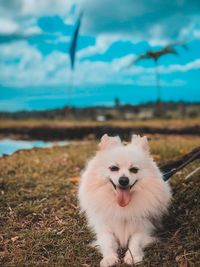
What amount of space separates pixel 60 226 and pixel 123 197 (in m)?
1.35

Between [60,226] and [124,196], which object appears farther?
[60,226]

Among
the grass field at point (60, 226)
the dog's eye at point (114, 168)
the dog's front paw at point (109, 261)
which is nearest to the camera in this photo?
the dog's front paw at point (109, 261)

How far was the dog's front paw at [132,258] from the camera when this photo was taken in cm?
485

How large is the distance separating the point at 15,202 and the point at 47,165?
11.1ft

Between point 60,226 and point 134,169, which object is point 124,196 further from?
point 60,226

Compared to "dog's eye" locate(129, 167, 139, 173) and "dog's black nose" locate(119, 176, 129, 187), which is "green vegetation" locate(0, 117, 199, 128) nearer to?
"dog's eye" locate(129, 167, 139, 173)

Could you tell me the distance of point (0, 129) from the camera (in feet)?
77.8

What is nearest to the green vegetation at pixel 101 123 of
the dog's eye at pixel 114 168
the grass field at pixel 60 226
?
the grass field at pixel 60 226

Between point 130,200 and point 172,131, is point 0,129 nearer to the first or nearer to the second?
point 172,131

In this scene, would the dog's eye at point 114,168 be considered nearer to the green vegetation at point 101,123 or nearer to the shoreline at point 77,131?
the shoreline at point 77,131

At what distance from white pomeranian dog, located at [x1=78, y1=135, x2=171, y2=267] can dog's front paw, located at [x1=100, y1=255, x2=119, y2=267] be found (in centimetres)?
4

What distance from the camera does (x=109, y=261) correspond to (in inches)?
190

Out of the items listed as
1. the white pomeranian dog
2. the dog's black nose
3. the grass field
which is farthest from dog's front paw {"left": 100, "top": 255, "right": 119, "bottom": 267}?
the dog's black nose

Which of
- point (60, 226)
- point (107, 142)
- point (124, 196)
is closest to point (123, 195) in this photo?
point (124, 196)
